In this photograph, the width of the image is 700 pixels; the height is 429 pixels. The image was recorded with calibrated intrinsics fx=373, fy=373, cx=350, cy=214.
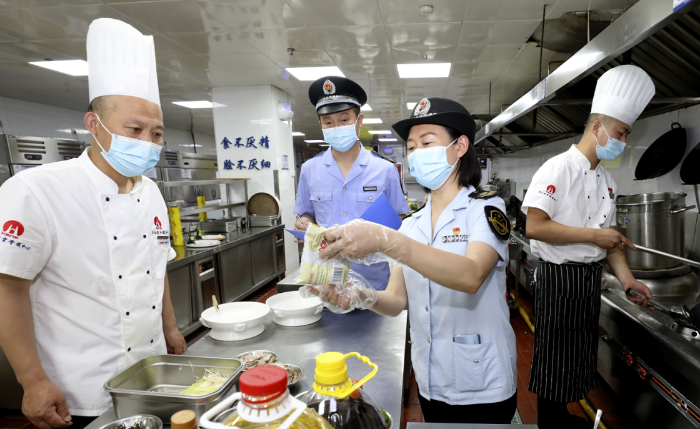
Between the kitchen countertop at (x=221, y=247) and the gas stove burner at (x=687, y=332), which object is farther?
the kitchen countertop at (x=221, y=247)

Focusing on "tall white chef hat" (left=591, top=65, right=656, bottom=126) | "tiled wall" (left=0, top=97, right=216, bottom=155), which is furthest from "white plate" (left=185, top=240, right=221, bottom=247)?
"tiled wall" (left=0, top=97, right=216, bottom=155)

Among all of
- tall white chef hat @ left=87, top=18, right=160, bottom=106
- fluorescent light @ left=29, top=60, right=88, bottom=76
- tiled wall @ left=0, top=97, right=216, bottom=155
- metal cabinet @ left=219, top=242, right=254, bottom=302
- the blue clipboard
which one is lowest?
metal cabinet @ left=219, top=242, right=254, bottom=302

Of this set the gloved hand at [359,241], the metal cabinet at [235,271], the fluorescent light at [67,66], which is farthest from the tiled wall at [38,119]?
the gloved hand at [359,241]

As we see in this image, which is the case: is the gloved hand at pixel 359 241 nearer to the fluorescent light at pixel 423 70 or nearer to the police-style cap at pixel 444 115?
the police-style cap at pixel 444 115

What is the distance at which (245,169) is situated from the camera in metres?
6.22

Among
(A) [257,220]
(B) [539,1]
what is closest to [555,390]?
(B) [539,1]

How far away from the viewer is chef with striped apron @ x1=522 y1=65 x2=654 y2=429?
1.95m

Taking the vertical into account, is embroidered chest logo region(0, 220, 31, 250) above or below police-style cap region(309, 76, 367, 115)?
below

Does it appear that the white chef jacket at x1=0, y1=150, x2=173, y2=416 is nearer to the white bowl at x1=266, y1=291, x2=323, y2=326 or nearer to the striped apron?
the white bowl at x1=266, y1=291, x2=323, y2=326

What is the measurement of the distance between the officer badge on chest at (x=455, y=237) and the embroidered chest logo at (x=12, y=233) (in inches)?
52.5

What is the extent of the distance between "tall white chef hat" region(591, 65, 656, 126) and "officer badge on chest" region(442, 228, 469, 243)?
1.32 m

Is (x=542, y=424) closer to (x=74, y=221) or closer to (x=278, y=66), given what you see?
(x=74, y=221)

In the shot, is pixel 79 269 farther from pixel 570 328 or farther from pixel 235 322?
pixel 570 328

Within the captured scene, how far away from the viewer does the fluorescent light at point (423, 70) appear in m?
5.25
